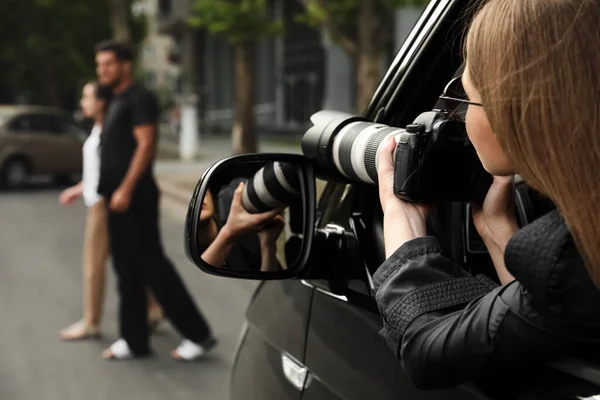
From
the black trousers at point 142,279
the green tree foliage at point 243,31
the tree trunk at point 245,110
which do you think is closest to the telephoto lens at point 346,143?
the black trousers at point 142,279

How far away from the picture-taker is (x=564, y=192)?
1101mm

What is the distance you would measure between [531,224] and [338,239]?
2.55 ft

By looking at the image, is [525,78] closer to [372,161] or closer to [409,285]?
[409,285]

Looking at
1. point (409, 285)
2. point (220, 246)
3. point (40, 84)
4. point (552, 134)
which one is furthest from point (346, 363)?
point (40, 84)

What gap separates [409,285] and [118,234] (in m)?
4.21

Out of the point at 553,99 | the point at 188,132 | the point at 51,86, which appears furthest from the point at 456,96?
the point at 51,86

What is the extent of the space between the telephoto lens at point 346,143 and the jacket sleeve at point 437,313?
244 mm

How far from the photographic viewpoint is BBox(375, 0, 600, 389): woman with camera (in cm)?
109

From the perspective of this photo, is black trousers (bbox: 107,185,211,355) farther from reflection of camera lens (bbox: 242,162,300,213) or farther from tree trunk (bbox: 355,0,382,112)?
tree trunk (bbox: 355,0,382,112)

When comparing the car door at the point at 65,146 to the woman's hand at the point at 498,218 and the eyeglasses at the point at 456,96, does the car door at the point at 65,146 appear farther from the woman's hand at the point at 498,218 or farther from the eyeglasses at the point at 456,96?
the eyeglasses at the point at 456,96

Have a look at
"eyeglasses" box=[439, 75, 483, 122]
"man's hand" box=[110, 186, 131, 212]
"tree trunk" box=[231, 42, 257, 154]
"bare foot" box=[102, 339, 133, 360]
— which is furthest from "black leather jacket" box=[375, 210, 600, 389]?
"tree trunk" box=[231, 42, 257, 154]

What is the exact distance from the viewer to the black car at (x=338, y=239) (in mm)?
1729

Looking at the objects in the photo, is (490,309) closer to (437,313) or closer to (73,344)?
(437,313)

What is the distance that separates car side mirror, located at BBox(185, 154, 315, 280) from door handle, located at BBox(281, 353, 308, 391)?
0.75 feet
